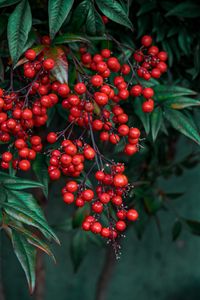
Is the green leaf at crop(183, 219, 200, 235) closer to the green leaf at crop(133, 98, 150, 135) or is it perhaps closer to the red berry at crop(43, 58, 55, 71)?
the green leaf at crop(133, 98, 150, 135)

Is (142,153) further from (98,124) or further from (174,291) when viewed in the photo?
(174,291)

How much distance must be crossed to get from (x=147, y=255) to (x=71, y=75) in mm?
1203

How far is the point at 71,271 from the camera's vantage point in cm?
186

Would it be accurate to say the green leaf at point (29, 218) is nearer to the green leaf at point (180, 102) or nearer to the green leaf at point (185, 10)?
the green leaf at point (180, 102)

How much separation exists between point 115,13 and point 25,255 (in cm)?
36

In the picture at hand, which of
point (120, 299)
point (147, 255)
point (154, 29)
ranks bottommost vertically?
point (120, 299)

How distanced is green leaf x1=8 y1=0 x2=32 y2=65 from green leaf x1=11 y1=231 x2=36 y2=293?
0.23m

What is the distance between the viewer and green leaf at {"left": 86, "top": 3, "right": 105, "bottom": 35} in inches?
29.2

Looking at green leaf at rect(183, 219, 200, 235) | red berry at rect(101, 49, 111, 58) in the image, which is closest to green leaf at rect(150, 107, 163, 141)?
red berry at rect(101, 49, 111, 58)

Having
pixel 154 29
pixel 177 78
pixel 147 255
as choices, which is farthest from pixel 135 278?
pixel 154 29

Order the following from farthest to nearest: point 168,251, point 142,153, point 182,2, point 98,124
Answer: point 168,251 → point 142,153 → point 182,2 → point 98,124

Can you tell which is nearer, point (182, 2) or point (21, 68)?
point (21, 68)

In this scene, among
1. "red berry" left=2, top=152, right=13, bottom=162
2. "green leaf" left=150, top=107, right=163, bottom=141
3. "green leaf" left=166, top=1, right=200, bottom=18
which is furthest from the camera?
"green leaf" left=166, top=1, right=200, bottom=18

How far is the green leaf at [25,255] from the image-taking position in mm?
614
